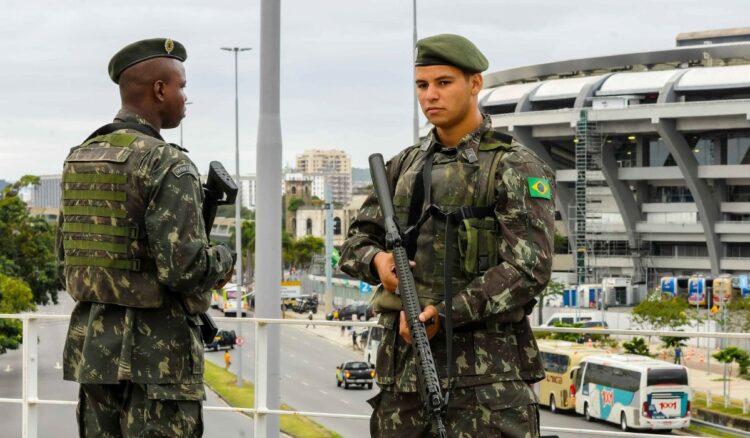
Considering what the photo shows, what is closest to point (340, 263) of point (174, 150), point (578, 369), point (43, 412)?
point (174, 150)

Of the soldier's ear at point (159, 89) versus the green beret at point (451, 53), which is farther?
the soldier's ear at point (159, 89)

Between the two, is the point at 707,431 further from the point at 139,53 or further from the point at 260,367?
the point at 139,53

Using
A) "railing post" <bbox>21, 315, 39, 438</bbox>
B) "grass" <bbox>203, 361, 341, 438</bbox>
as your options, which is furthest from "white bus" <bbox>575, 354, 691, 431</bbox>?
"railing post" <bbox>21, 315, 39, 438</bbox>

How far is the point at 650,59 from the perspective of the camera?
7112 cm

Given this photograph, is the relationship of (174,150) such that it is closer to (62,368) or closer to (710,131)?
(62,368)

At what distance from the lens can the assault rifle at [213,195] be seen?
3.57 metres

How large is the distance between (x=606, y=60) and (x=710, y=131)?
10.8m

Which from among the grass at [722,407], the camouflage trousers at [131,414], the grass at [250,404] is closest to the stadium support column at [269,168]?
the grass at [250,404]

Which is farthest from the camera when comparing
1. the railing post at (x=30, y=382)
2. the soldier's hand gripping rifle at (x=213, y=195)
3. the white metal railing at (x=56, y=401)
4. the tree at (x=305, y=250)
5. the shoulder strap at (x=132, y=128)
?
the tree at (x=305, y=250)

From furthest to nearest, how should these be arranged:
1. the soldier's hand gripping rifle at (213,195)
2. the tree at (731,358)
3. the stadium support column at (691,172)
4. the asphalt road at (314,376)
Answer: 1. the stadium support column at (691,172)
2. the asphalt road at (314,376)
3. the tree at (731,358)
4. the soldier's hand gripping rifle at (213,195)

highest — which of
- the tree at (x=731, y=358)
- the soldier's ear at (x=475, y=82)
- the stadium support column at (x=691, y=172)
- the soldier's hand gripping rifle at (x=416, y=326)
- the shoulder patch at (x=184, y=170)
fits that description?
the stadium support column at (x=691, y=172)

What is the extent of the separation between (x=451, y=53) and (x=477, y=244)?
560 millimetres

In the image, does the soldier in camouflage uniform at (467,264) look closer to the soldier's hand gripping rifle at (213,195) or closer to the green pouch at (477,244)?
the green pouch at (477,244)

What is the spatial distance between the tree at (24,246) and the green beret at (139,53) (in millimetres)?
42834
